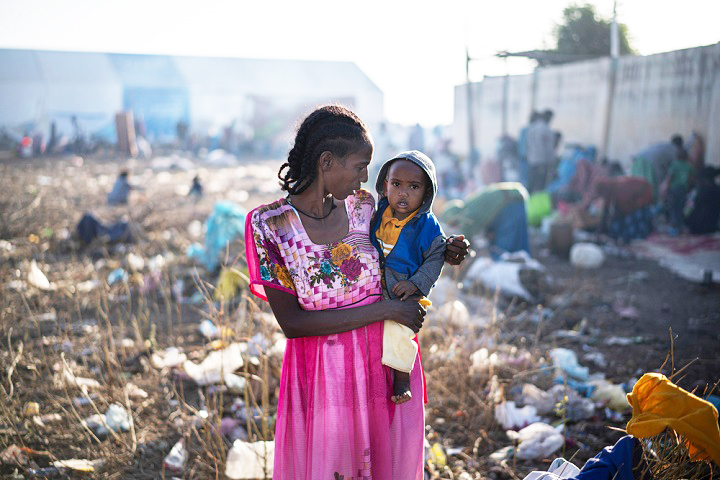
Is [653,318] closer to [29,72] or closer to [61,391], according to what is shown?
[61,391]

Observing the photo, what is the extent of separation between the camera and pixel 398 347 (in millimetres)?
1586

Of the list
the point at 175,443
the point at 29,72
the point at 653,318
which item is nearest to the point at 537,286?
the point at 653,318

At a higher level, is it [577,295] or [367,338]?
[367,338]

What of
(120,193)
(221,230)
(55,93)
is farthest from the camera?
(55,93)

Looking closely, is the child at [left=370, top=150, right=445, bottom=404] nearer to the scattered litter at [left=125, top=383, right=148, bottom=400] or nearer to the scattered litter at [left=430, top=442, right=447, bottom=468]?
the scattered litter at [left=430, top=442, right=447, bottom=468]

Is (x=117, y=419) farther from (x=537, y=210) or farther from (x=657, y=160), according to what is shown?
(x=657, y=160)

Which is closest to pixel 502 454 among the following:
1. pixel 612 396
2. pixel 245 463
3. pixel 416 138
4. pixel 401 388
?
pixel 612 396

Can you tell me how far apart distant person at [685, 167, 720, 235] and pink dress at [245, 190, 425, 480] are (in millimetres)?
7394

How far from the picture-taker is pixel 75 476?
8.23 ft

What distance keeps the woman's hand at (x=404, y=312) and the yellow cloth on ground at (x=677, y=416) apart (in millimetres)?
612

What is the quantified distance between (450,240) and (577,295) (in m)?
4.12

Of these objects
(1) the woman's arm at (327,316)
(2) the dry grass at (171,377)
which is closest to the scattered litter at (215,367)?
(2) the dry grass at (171,377)

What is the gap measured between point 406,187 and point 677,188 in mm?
7785

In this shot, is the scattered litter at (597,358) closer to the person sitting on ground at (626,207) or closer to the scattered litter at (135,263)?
the person sitting on ground at (626,207)
